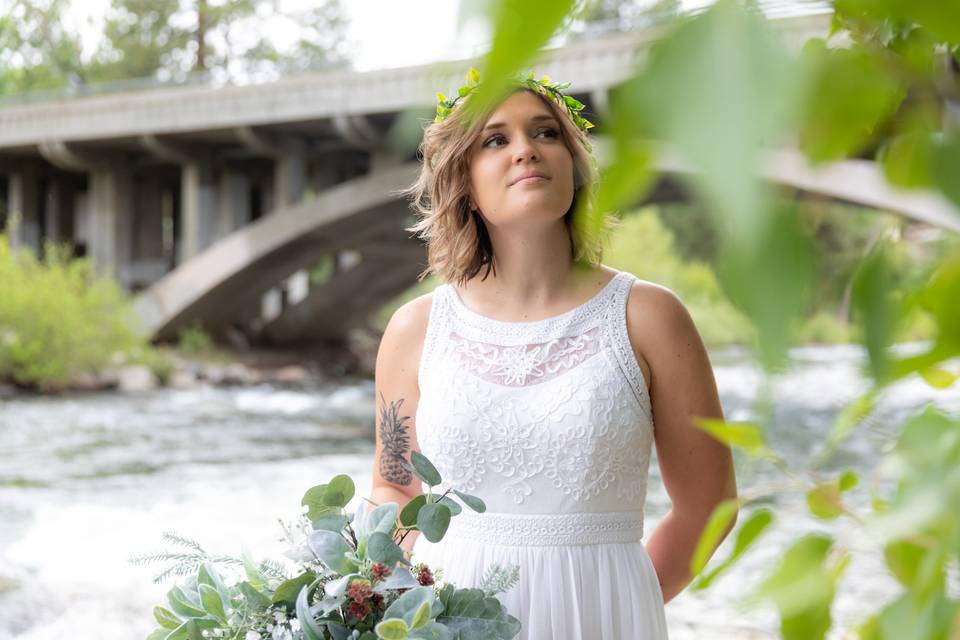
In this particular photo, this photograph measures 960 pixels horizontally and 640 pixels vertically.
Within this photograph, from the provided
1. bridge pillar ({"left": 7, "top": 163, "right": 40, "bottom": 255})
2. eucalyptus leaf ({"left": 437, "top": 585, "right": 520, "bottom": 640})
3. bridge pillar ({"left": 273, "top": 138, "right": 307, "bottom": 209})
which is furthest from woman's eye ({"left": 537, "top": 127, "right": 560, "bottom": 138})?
bridge pillar ({"left": 7, "top": 163, "right": 40, "bottom": 255})

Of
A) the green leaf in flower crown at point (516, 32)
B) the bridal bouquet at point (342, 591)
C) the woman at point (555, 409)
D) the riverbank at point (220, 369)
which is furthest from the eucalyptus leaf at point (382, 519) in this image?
the riverbank at point (220, 369)

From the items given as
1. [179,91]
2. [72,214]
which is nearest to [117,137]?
[179,91]

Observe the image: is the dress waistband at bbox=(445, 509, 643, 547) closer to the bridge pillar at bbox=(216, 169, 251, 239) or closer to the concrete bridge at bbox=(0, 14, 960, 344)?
the concrete bridge at bbox=(0, 14, 960, 344)

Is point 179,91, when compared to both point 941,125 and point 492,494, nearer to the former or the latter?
point 492,494

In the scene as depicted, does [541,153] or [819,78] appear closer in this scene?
[819,78]

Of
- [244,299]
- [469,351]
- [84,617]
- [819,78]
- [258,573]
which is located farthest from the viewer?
[244,299]

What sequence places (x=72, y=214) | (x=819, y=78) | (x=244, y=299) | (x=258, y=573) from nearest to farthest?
(x=819, y=78), (x=258, y=573), (x=244, y=299), (x=72, y=214)

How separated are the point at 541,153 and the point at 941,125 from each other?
4.82 feet

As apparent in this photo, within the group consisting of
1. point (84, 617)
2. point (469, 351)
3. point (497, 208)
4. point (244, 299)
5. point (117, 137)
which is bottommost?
point (244, 299)

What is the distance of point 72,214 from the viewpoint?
18.7m

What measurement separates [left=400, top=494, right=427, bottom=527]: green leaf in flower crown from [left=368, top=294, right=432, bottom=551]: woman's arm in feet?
2.08

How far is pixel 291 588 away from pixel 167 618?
7.3 inches

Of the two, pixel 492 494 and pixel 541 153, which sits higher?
pixel 541 153
